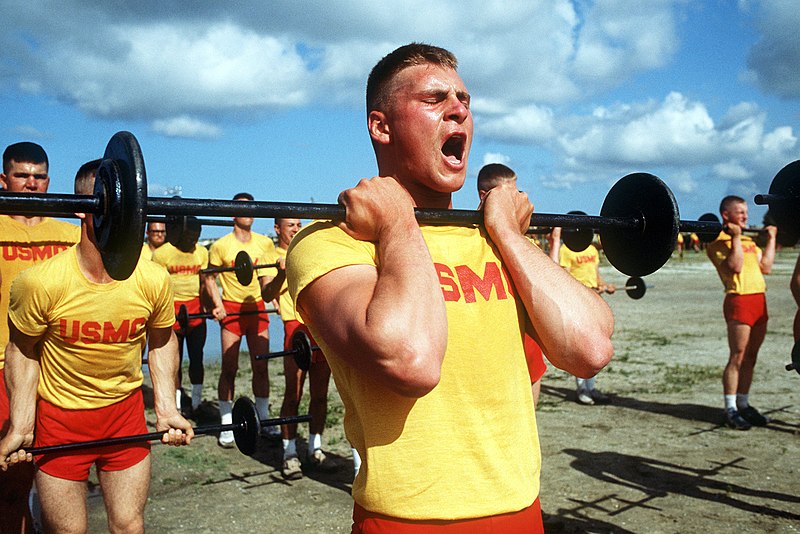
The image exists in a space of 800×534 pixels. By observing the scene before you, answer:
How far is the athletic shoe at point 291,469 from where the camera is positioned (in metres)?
5.99

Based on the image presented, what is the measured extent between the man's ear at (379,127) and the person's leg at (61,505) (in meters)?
2.45

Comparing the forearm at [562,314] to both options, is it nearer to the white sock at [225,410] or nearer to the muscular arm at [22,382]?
the muscular arm at [22,382]

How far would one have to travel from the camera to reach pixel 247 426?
11.4ft

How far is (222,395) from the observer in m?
7.25

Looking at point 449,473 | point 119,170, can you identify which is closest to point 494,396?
point 449,473

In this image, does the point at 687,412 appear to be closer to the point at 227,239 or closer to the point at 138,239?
the point at 227,239

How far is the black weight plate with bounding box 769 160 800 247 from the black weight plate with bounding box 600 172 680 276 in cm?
112

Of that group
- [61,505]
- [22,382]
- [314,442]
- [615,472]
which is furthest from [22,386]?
[615,472]

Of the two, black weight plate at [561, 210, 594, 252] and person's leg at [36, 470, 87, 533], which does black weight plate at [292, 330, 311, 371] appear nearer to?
person's leg at [36, 470, 87, 533]

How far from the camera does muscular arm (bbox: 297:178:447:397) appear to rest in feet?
5.24

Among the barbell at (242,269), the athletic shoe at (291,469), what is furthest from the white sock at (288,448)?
the barbell at (242,269)

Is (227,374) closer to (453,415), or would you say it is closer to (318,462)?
(318,462)

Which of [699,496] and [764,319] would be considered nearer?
[699,496]

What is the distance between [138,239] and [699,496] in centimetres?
504
